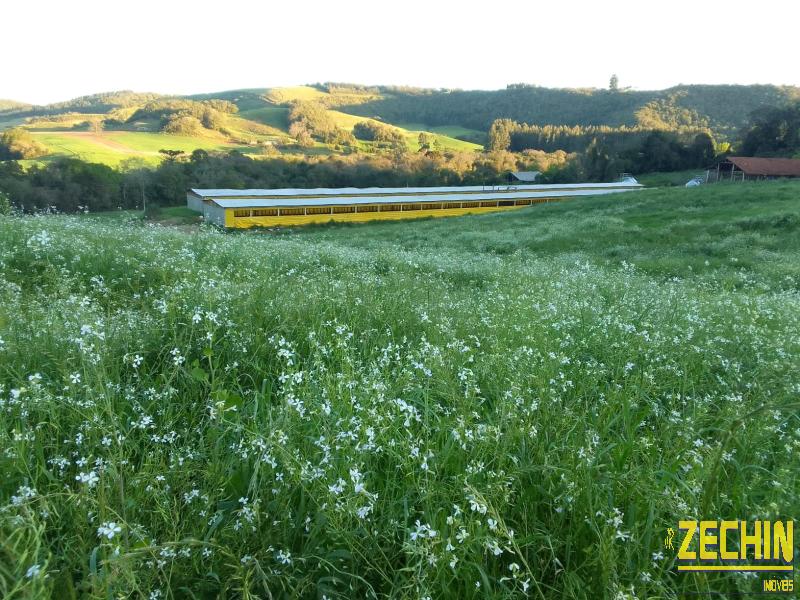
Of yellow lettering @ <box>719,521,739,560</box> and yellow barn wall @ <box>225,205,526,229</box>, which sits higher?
yellow lettering @ <box>719,521,739,560</box>

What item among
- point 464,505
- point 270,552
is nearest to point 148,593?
point 270,552

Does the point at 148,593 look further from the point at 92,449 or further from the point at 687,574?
the point at 687,574

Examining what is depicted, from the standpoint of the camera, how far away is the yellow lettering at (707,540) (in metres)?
2.04

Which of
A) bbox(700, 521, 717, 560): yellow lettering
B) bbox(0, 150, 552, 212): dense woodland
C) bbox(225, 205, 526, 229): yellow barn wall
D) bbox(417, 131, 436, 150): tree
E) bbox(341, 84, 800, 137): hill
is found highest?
bbox(341, 84, 800, 137): hill

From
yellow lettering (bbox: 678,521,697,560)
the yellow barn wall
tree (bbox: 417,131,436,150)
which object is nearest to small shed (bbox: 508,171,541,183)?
the yellow barn wall

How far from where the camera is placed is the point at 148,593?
184 centimetres

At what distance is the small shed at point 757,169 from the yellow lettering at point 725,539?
65.2 m

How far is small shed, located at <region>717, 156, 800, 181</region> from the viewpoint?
53438 millimetres

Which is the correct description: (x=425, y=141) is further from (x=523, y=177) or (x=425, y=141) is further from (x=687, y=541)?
(x=687, y=541)

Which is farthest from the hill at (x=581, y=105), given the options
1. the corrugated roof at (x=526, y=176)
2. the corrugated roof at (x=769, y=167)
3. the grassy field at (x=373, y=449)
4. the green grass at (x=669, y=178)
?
the grassy field at (x=373, y=449)

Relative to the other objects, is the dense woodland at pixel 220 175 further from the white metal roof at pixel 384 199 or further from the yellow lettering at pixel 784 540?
the yellow lettering at pixel 784 540

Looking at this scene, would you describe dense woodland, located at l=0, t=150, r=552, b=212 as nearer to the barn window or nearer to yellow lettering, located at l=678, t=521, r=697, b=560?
the barn window

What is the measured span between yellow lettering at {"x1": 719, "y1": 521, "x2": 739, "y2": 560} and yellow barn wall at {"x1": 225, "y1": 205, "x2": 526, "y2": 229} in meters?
39.3

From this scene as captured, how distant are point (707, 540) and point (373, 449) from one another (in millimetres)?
1560
